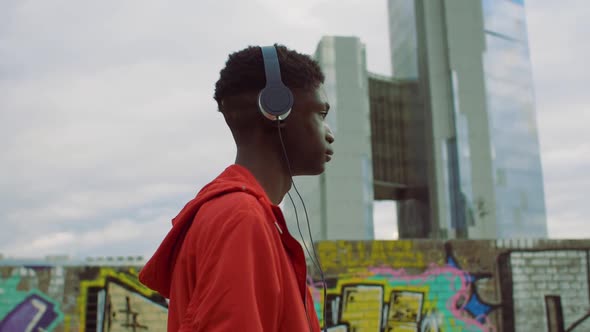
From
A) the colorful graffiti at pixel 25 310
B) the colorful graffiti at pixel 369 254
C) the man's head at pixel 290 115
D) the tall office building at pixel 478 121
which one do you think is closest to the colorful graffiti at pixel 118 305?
the colorful graffiti at pixel 25 310

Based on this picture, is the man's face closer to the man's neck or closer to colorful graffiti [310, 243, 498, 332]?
the man's neck

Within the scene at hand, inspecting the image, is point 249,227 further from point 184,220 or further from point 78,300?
point 78,300

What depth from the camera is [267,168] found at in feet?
5.04

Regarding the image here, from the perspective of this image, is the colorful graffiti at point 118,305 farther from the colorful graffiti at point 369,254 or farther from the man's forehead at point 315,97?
the man's forehead at point 315,97

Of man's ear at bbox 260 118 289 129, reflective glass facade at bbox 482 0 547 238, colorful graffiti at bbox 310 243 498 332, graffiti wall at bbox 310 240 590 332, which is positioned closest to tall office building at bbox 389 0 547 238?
reflective glass facade at bbox 482 0 547 238

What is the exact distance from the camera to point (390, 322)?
9664mm

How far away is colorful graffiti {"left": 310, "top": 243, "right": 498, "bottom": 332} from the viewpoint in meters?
9.58

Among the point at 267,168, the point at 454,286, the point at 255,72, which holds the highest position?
the point at 255,72

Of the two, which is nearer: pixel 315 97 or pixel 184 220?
pixel 184 220

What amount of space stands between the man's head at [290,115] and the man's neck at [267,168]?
0.02 metres

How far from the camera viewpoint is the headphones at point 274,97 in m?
1.46

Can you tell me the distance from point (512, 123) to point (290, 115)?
1244 inches

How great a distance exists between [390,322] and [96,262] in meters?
4.67

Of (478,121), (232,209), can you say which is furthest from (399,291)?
(478,121)
